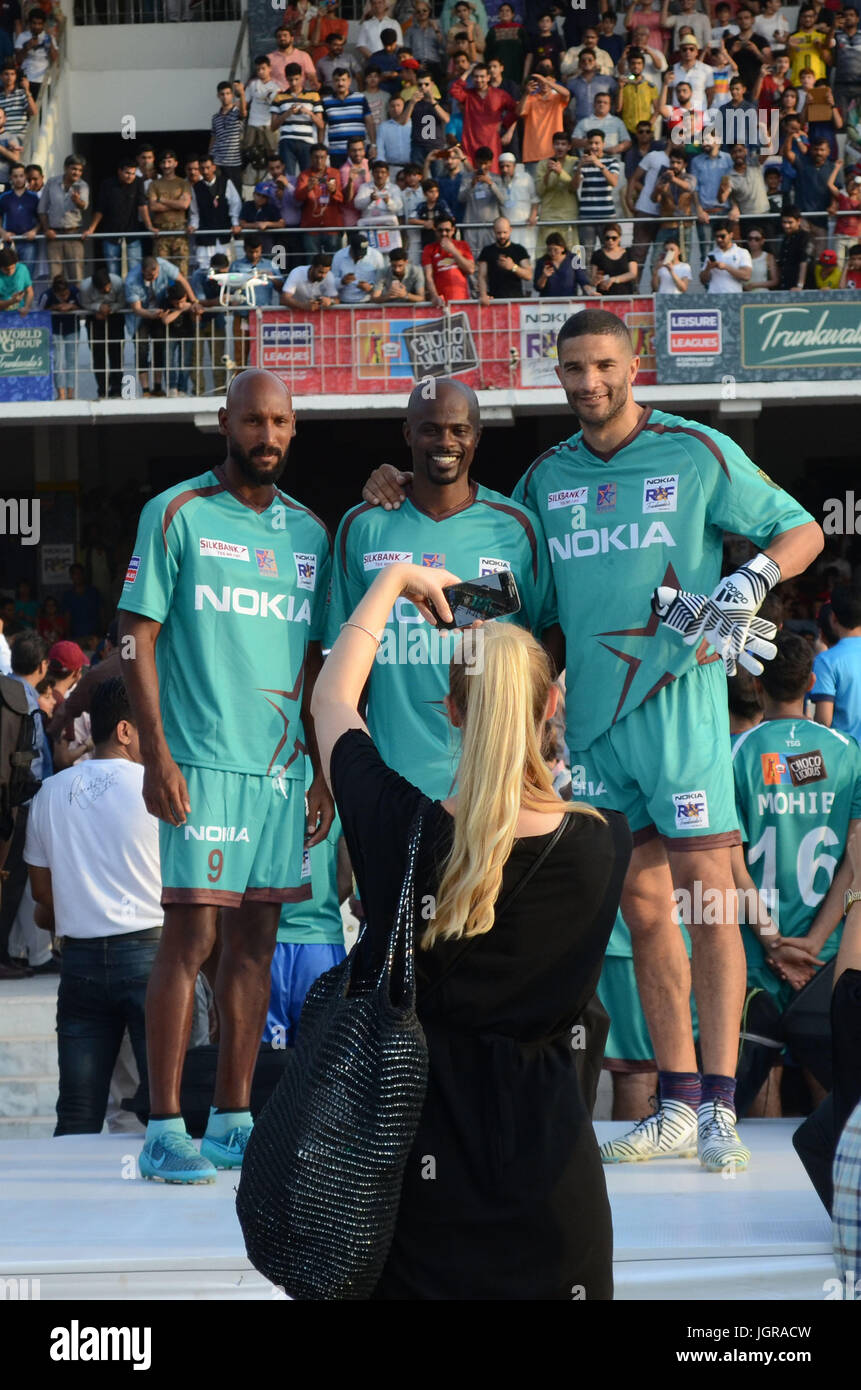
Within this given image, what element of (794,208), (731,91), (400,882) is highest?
(731,91)

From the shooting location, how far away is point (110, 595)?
1728cm

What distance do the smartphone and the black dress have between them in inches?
21.3

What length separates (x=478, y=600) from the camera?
2822 mm

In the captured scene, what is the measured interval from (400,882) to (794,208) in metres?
13.9

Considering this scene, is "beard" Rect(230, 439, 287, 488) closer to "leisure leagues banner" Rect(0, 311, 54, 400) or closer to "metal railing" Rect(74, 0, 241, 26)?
"leisure leagues banner" Rect(0, 311, 54, 400)

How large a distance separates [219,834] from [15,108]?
15647mm

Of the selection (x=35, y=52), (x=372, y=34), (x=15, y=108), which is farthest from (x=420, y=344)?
(x=35, y=52)

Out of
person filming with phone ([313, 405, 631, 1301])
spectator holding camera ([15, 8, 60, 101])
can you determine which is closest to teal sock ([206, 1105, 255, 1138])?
person filming with phone ([313, 405, 631, 1301])

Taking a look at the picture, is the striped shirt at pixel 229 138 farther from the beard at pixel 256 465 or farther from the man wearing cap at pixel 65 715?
the beard at pixel 256 465

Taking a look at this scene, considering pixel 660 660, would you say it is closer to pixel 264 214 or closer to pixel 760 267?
pixel 760 267

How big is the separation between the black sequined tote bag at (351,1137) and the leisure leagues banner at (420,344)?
1286 centimetres
